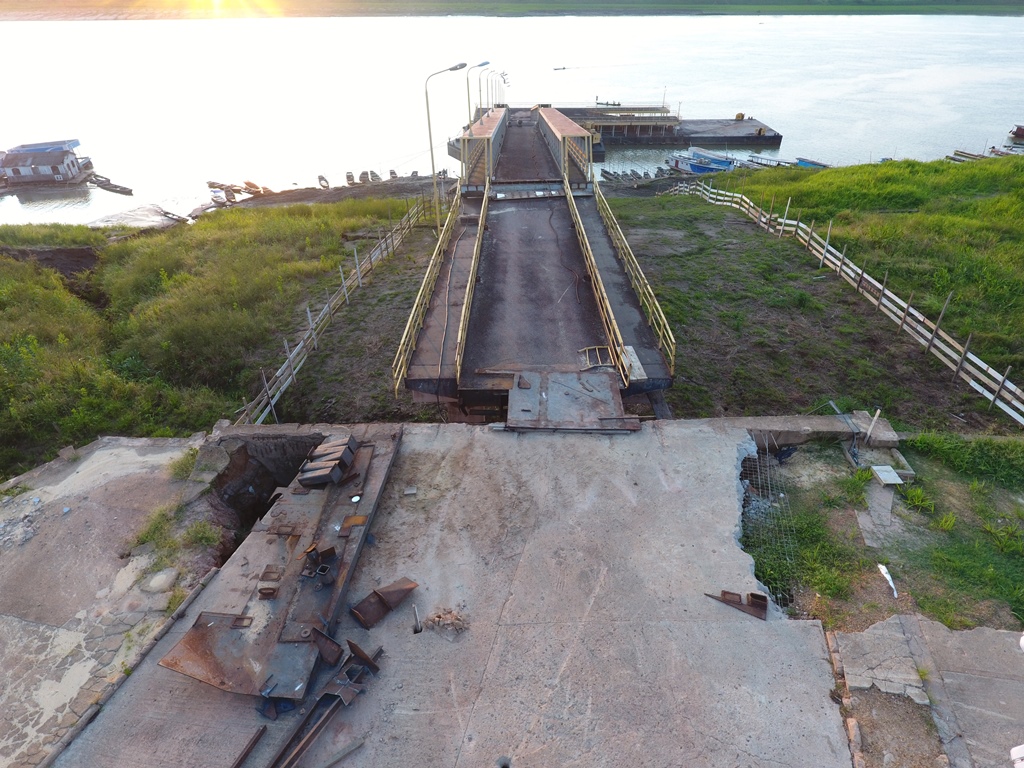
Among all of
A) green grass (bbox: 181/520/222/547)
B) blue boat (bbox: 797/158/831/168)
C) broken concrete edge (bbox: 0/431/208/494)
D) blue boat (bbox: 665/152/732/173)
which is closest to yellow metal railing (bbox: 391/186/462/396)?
green grass (bbox: 181/520/222/547)

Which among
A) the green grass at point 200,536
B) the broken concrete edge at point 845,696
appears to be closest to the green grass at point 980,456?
the broken concrete edge at point 845,696

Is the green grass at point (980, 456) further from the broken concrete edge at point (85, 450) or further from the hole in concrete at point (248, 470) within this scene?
the broken concrete edge at point (85, 450)

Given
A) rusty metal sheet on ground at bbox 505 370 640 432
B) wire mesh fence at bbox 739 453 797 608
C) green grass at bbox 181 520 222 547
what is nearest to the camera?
wire mesh fence at bbox 739 453 797 608

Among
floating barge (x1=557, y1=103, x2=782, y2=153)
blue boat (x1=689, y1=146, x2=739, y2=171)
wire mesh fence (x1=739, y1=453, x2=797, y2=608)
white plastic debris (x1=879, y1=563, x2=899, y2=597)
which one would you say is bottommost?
white plastic debris (x1=879, y1=563, x2=899, y2=597)

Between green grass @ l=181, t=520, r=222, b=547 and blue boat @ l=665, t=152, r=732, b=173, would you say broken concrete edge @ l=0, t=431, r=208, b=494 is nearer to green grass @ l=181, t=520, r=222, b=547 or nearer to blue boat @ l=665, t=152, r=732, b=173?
green grass @ l=181, t=520, r=222, b=547

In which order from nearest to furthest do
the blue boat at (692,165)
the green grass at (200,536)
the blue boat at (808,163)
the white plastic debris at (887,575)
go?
the white plastic debris at (887,575), the green grass at (200,536), the blue boat at (808,163), the blue boat at (692,165)

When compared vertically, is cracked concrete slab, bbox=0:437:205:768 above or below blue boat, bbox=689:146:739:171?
below

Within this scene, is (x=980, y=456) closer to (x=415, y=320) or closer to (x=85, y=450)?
(x=415, y=320)
